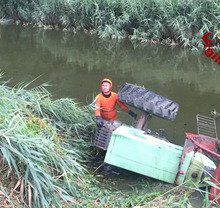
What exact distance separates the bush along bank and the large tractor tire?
32.4 ft

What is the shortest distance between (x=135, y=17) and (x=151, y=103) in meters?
11.8

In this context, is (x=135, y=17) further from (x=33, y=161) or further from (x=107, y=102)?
(x=33, y=161)

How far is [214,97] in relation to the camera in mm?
10930

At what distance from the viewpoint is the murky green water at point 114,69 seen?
10.4 meters

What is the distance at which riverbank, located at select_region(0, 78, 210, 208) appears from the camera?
188 inches

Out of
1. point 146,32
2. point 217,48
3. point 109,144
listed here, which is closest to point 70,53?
point 146,32

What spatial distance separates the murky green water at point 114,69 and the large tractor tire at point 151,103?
5.24 ft

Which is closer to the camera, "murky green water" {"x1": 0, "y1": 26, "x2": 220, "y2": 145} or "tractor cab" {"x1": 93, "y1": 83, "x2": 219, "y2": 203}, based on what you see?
"tractor cab" {"x1": 93, "y1": 83, "x2": 219, "y2": 203}

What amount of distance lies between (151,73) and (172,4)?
4.89 m

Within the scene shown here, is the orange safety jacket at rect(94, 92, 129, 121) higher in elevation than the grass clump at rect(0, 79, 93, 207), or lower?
lower

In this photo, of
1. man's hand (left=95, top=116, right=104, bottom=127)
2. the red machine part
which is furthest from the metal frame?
man's hand (left=95, top=116, right=104, bottom=127)

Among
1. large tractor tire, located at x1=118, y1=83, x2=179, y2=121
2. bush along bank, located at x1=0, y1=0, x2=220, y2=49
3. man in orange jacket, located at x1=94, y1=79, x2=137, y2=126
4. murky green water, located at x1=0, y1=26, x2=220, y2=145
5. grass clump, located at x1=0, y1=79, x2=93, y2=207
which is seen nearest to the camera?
grass clump, located at x1=0, y1=79, x2=93, y2=207

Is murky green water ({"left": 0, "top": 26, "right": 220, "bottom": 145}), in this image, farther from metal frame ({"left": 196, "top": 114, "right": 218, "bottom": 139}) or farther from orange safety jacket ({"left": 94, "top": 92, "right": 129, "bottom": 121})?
orange safety jacket ({"left": 94, "top": 92, "right": 129, "bottom": 121})

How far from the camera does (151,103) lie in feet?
21.3
